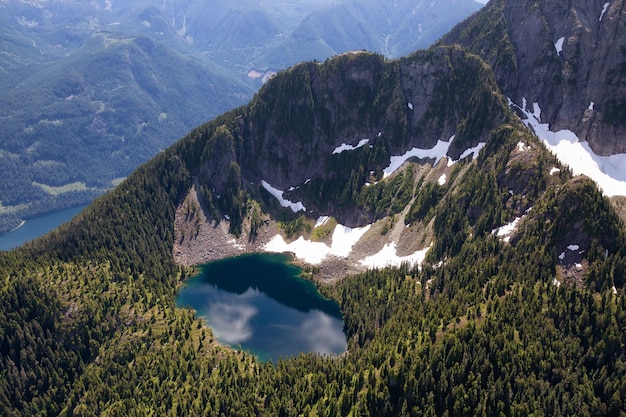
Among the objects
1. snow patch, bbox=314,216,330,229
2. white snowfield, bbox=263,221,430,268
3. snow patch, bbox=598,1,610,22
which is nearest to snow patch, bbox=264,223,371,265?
white snowfield, bbox=263,221,430,268

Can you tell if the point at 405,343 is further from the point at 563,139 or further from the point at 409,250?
the point at 563,139

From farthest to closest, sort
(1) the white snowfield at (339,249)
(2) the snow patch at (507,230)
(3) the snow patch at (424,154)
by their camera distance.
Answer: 1. (3) the snow patch at (424,154)
2. (1) the white snowfield at (339,249)
3. (2) the snow patch at (507,230)

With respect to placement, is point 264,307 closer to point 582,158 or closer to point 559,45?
point 582,158

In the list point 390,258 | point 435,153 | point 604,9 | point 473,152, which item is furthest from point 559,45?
point 390,258

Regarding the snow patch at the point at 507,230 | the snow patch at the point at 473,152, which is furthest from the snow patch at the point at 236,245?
the snow patch at the point at 507,230

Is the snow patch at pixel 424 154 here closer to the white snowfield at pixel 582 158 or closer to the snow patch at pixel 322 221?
the snow patch at pixel 322 221

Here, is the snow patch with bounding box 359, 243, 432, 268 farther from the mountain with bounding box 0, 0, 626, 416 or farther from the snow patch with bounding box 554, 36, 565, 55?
the snow patch with bounding box 554, 36, 565, 55
